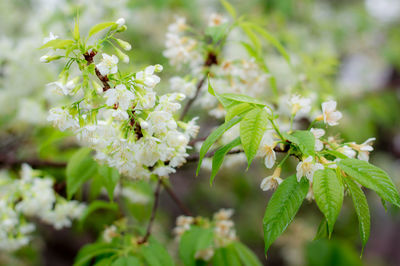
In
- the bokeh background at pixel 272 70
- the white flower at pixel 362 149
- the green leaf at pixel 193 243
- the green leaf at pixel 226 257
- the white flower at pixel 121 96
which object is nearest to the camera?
the white flower at pixel 121 96

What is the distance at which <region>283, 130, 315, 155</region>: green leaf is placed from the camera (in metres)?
0.89

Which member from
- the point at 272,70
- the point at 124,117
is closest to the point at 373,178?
the point at 124,117

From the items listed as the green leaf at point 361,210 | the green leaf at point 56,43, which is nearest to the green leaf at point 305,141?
the green leaf at point 361,210

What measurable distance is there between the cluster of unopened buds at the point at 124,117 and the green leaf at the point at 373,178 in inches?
18.1

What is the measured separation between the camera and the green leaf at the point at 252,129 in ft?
2.91

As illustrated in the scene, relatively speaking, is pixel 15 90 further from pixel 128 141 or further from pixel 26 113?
pixel 128 141

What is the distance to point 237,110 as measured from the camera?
3.24ft

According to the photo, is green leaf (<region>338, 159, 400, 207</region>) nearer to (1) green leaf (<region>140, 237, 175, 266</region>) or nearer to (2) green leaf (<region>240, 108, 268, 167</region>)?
(2) green leaf (<region>240, 108, 268, 167</region>)

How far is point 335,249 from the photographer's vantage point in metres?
3.68

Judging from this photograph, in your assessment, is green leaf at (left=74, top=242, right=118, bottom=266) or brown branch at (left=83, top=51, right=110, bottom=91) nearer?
brown branch at (left=83, top=51, right=110, bottom=91)

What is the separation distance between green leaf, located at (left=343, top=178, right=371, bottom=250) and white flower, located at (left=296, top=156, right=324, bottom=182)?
0.09 metres

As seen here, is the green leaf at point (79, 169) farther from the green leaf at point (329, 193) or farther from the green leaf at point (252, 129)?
the green leaf at point (329, 193)

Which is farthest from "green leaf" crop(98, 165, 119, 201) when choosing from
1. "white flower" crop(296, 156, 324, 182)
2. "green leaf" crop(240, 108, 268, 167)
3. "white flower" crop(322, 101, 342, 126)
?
"white flower" crop(322, 101, 342, 126)

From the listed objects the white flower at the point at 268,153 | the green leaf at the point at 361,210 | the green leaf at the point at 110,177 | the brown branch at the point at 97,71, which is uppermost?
the brown branch at the point at 97,71
